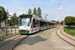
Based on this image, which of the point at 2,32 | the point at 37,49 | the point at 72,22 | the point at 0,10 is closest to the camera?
the point at 37,49

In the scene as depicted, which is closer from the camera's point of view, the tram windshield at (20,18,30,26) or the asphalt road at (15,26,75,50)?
the asphalt road at (15,26,75,50)

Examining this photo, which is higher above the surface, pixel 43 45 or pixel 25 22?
pixel 25 22

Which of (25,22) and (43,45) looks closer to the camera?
(43,45)

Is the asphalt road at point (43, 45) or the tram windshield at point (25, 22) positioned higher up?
the tram windshield at point (25, 22)

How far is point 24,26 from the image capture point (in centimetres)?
1309

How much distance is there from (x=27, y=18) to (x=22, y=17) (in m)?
0.93

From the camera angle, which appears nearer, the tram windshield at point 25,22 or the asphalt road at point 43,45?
the asphalt road at point 43,45

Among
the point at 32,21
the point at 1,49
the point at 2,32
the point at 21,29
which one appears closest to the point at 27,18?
the point at 32,21

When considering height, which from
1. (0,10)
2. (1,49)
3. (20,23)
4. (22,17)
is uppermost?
(0,10)

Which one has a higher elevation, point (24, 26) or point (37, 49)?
point (24, 26)

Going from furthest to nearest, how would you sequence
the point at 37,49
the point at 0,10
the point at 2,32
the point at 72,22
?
the point at 72,22 → the point at 0,10 → the point at 2,32 → the point at 37,49

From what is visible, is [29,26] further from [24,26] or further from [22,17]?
[22,17]

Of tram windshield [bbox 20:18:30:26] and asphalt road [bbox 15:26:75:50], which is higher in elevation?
tram windshield [bbox 20:18:30:26]

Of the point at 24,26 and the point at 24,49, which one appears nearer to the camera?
the point at 24,49
